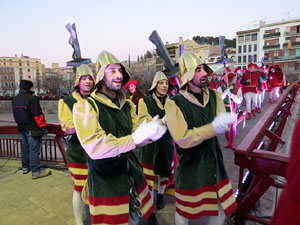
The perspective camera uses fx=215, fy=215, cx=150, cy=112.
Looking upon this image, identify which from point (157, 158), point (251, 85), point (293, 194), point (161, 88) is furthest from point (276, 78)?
point (293, 194)

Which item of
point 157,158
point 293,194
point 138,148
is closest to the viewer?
point 293,194

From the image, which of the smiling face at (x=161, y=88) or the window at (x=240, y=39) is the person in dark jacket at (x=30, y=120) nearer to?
the smiling face at (x=161, y=88)

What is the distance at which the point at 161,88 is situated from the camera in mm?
3814

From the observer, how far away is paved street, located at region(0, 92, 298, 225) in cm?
323

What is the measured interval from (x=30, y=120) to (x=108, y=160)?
11.4ft

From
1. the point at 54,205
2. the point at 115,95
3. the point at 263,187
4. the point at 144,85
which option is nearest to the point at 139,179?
the point at 115,95

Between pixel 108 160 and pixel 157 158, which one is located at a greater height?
pixel 108 160

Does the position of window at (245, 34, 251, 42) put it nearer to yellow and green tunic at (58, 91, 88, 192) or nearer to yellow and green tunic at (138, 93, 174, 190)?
yellow and green tunic at (138, 93, 174, 190)

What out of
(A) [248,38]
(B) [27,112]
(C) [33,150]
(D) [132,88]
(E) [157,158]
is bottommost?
(C) [33,150]

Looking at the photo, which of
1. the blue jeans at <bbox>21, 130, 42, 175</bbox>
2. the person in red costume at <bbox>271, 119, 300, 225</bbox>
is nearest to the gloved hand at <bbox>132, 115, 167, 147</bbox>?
the person in red costume at <bbox>271, 119, 300, 225</bbox>

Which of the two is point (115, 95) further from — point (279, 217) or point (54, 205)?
point (54, 205)

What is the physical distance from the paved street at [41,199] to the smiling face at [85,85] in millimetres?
1934

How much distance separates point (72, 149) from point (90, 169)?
1.07m

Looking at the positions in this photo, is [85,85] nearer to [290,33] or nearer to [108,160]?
[108,160]
